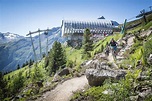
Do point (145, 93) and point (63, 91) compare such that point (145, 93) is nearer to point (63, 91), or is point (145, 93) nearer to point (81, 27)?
point (63, 91)

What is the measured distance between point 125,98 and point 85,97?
5.55 metres

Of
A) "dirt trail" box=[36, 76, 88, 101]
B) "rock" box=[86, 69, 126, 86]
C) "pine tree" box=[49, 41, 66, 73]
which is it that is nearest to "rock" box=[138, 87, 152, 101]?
"rock" box=[86, 69, 126, 86]

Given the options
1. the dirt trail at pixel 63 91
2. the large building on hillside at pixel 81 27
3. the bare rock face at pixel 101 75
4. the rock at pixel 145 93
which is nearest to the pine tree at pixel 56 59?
the dirt trail at pixel 63 91

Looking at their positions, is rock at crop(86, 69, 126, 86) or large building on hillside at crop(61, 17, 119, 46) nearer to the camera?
rock at crop(86, 69, 126, 86)

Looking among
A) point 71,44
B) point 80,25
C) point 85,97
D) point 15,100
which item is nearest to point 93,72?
point 85,97

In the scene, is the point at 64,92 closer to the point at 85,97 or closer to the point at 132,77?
the point at 85,97

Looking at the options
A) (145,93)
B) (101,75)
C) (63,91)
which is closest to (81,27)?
(63,91)

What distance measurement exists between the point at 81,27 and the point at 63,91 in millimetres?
95473

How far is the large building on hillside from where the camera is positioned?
4289 inches

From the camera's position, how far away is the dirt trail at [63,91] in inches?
745

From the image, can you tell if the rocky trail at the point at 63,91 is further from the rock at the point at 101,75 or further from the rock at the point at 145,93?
the rock at the point at 145,93

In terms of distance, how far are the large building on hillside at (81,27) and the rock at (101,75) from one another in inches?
3436

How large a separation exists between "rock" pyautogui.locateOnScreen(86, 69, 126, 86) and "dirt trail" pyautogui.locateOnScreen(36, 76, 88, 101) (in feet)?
7.21

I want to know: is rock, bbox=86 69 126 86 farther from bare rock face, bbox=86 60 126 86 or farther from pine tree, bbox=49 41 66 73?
pine tree, bbox=49 41 66 73
